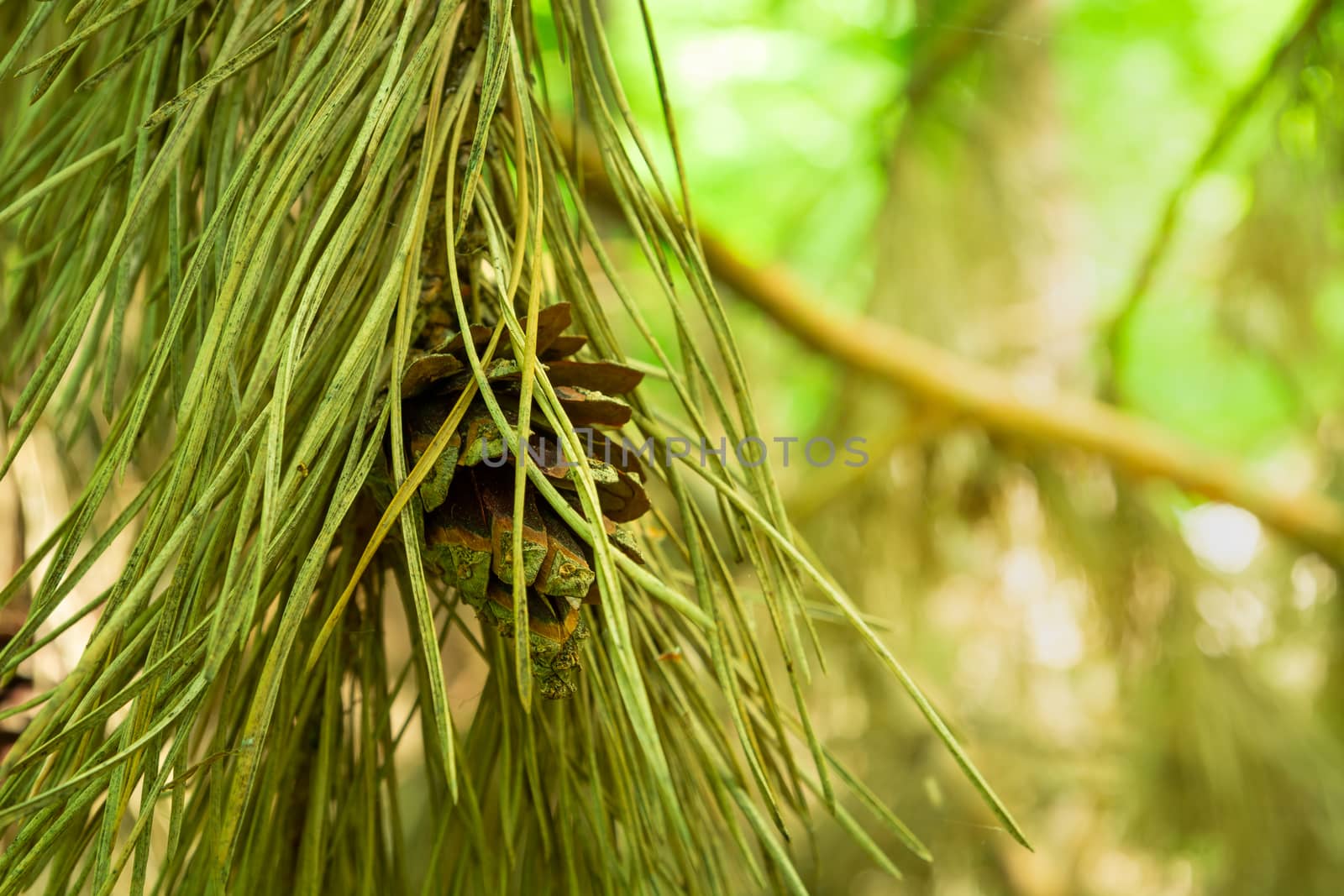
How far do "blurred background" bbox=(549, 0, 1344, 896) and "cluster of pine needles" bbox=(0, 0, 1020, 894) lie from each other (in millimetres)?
671

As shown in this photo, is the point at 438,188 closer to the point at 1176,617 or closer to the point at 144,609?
the point at 144,609

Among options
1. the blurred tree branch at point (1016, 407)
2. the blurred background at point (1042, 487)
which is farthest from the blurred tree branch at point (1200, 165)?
the blurred tree branch at point (1016, 407)

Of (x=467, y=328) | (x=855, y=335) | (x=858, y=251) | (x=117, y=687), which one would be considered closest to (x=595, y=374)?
(x=467, y=328)

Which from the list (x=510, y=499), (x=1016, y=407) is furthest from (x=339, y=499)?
(x=1016, y=407)

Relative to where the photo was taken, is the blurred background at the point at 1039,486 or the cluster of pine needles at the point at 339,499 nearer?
the cluster of pine needles at the point at 339,499

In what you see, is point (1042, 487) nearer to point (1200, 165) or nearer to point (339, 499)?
point (1200, 165)

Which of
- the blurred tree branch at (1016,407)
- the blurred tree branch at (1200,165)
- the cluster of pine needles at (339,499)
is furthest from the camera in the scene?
the blurred tree branch at (1016,407)

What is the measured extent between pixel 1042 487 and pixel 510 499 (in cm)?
106

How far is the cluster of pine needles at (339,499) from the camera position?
0.71ft

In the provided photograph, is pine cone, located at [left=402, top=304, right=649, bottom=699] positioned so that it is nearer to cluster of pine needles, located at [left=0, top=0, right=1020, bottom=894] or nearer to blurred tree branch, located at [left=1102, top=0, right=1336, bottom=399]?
cluster of pine needles, located at [left=0, top=0, right=1020, bottom=894]

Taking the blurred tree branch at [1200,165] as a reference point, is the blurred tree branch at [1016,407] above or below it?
below

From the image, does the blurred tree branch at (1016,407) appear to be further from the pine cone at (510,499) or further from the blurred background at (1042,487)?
the pine cone at (510,499)

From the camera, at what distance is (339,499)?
8.7 inches

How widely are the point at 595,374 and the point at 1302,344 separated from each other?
127 centimetres
